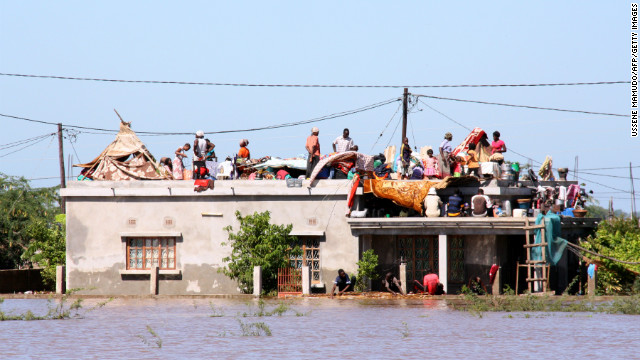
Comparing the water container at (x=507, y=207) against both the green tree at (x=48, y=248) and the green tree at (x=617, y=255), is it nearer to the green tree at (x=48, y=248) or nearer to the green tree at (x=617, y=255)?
the green tree at (x=617, y=255)

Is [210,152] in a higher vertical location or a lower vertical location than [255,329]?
higher

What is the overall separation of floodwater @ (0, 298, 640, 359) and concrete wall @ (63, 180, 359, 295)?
3.34 m

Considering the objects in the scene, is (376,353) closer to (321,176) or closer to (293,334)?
(293,334)

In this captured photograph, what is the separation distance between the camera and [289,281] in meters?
31.7

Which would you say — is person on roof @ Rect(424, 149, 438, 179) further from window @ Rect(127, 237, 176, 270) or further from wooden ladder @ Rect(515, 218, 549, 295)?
window @ Rect(127, 237, 176, 270)

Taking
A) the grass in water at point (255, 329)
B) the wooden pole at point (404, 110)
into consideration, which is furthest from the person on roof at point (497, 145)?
the grass in water at point (255, 329)

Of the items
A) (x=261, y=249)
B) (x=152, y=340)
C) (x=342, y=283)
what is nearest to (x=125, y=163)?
(x=261, y=249)

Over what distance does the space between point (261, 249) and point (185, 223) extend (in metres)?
3.03

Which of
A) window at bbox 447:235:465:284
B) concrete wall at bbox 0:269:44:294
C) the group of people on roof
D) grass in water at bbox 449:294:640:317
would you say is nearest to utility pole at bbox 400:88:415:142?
the group of people on roof

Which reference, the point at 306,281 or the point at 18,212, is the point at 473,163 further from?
the point at 18,212

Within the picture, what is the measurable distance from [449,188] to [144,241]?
1005cm

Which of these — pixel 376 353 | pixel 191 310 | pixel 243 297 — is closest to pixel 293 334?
pixel 376 353

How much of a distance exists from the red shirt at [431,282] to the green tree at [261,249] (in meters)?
4.13

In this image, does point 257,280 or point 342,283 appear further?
point 257,280
